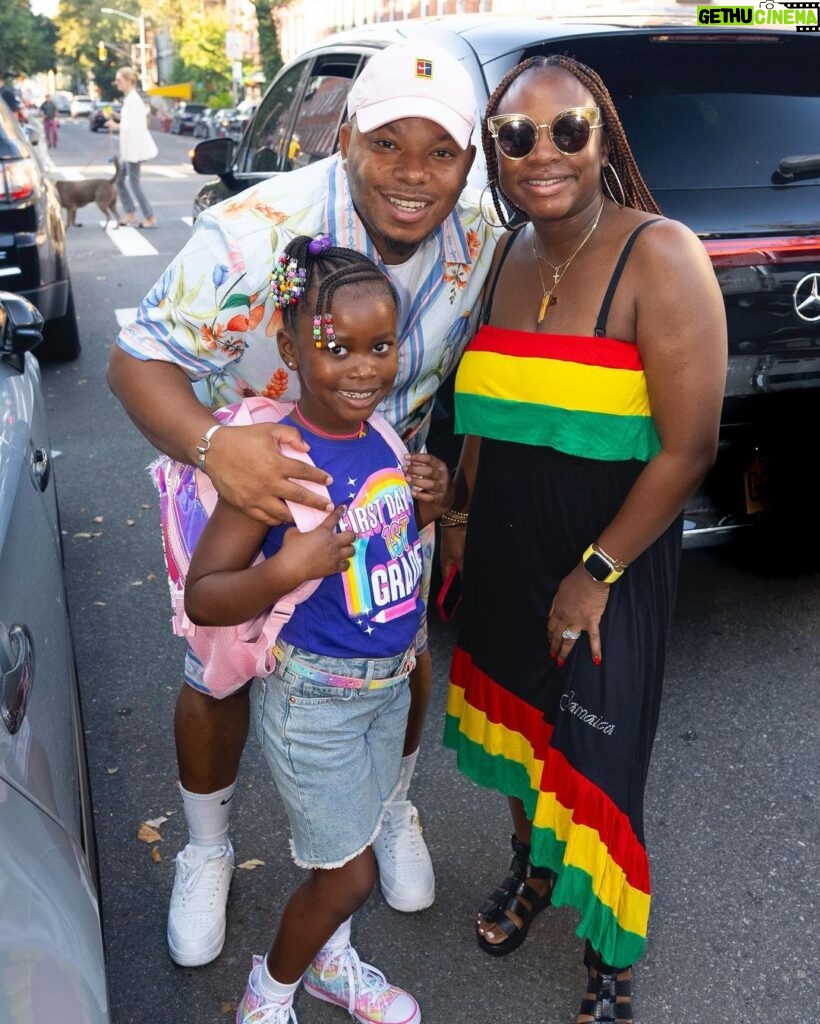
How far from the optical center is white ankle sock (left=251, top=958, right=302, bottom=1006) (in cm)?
208

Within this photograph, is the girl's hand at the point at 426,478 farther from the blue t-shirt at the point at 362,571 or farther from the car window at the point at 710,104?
the car window at the point at 710,104

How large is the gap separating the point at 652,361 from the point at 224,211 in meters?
0.89

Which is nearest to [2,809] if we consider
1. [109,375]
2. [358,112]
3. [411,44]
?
[109,375]

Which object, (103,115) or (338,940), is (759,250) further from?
(103,115)

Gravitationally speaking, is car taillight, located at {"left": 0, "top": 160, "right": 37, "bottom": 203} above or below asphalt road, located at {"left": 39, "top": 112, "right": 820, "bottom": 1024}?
above

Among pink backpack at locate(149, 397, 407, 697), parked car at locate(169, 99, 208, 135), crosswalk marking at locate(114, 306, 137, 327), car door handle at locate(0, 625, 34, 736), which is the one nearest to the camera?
car door handle at locate(0, 625, 34, 736)

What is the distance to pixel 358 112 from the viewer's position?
6.50 ft

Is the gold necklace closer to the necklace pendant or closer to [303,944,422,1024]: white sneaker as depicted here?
the necklace pendant

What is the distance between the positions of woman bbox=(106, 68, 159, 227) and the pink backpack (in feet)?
41.0

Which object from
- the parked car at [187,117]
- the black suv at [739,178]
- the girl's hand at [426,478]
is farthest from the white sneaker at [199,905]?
the parked car at [187,117]

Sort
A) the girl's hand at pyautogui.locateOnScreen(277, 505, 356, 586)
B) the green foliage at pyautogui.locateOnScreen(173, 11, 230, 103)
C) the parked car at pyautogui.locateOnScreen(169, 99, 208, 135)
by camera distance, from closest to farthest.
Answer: the girl's hand at pyautogui.locateOnScreen(277, 505, 356, 586)
the parked car at pyautogui.locateOnScreen(169, 99, 208, 135)
the green foliage at pyautogui.locateOnScreen(173, 11, 230, 103)

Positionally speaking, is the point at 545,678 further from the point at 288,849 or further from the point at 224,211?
the point at 224,211

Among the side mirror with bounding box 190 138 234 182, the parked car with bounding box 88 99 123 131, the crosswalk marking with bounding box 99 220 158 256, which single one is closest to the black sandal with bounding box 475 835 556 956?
the side mirror with bounding box 190 138 234 182

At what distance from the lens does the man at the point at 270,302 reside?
193 cm
